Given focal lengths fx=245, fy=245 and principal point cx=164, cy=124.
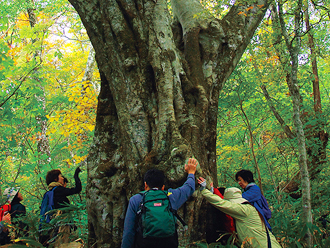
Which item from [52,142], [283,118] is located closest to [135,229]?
[283,118]

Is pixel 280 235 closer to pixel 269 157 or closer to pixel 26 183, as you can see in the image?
pixel 269 157

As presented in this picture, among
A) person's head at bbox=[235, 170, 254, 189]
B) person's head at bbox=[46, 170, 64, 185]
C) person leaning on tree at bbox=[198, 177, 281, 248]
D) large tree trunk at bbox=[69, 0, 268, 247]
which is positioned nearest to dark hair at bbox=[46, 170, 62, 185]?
person's head at bbox=[46, 170, 64, 185]

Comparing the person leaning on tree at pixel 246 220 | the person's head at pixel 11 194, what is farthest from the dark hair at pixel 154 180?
the person's head at pixel 11 194

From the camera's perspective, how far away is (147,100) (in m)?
3.65

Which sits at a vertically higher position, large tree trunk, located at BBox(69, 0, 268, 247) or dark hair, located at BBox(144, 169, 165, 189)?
large tree trunk, located at BBox(69, 0, 268, 247)

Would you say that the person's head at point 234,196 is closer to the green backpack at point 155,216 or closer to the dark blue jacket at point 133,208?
the dark blue jacket at point 133,208

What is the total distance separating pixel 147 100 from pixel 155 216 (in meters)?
1.90

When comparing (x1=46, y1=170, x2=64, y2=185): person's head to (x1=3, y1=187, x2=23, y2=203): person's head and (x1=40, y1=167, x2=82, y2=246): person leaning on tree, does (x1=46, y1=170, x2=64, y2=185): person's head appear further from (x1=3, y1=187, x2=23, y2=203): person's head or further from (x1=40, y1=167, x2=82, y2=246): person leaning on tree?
(x1=3, y1=187, x2=23, y2=203): person's head

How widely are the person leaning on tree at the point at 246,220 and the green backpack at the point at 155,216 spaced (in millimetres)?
595

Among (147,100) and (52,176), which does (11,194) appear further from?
(147,100)

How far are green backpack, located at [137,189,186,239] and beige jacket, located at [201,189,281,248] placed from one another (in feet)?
1.97

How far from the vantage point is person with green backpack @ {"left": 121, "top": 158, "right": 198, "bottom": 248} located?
2.14 meters

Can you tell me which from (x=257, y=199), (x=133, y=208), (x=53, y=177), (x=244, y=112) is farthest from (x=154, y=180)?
(x=244, y=112)

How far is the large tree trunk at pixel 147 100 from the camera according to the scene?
318cm
